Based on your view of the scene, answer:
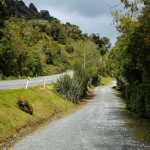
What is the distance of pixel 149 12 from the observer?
19297 mm

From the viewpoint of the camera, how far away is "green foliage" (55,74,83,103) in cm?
4941

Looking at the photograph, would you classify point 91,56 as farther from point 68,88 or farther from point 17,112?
point 17,112

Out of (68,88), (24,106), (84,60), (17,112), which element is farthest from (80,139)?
(84,60)

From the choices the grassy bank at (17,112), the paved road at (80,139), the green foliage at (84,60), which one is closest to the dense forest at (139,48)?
the paved road at (80,139)

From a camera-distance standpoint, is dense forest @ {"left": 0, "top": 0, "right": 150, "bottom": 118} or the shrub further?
the shrub

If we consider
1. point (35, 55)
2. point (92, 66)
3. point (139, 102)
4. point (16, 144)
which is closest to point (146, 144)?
point (16, 144)

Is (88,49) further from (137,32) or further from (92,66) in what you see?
(137,32)

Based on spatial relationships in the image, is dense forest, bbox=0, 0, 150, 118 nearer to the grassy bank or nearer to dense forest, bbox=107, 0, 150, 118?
dense forest, bbox=107, 0, 150, 118

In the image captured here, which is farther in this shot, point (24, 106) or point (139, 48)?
point (24, 106)

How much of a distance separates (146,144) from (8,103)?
12388mm

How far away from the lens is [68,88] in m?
50.9

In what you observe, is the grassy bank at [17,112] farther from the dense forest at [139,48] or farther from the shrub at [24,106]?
the dense forest at [139,48]

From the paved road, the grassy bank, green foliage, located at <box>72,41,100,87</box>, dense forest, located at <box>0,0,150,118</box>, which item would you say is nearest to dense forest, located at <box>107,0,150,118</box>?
dense forest, located at <box>0,0,150,118</box>

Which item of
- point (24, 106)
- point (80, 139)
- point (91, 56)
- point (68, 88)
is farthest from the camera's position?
point (91, 56)
